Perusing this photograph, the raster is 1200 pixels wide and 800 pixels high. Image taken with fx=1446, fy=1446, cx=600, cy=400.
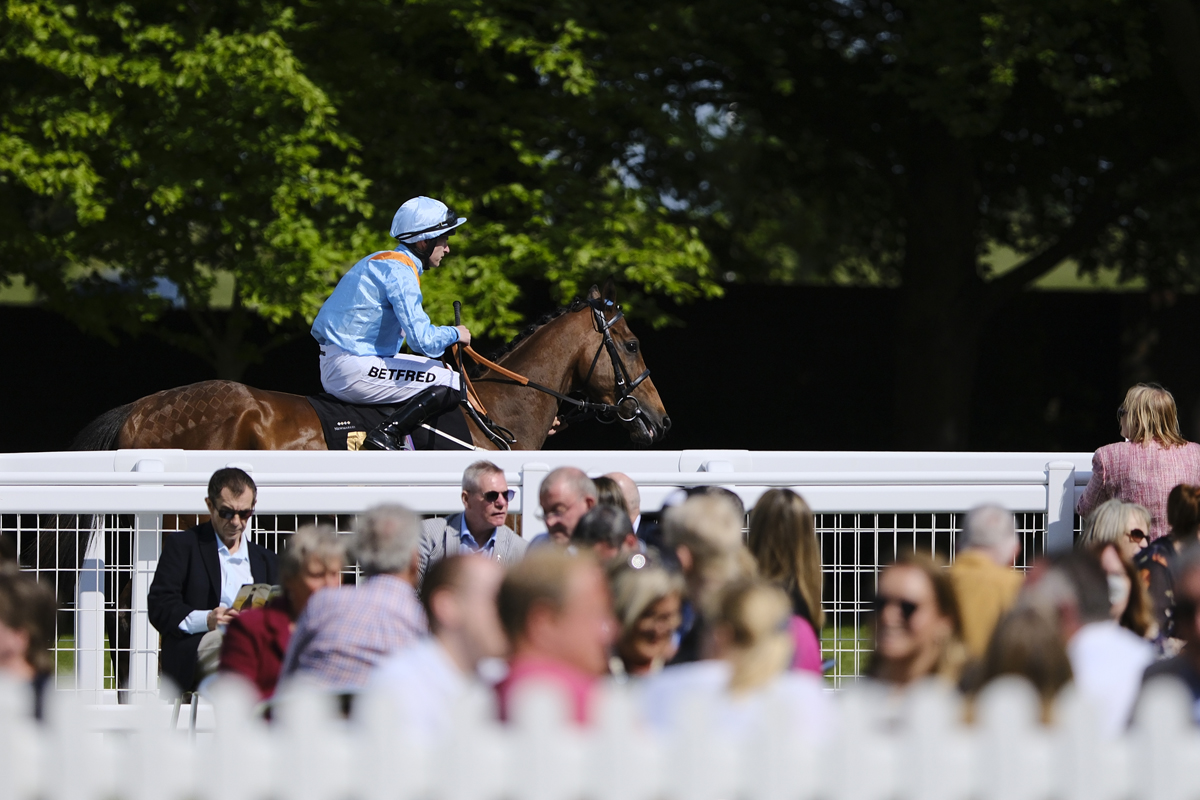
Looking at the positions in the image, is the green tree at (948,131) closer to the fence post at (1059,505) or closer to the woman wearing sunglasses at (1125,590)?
the fence post at (1059,505)

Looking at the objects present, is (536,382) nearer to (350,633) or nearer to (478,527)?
(478,527)

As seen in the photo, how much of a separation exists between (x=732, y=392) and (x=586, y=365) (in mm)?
7841

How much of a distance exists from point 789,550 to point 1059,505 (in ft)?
7.39

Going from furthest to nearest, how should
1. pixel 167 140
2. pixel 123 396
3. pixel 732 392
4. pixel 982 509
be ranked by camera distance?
pixel 732 392 → pixel 123 396 → pixel 167 140 → pixel 982 509

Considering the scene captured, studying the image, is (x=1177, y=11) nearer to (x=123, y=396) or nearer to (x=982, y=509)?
(x=982, y=509)

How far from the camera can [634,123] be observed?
12125mm

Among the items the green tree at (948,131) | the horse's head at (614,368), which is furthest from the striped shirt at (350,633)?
the green tree at (948,131)

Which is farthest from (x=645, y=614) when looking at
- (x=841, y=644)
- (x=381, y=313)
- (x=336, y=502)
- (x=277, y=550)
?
(x=381, y=313)

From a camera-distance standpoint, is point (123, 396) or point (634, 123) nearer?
point (634, 123)

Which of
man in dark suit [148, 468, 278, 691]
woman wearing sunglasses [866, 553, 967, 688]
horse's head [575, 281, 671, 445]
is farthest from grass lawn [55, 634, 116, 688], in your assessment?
horse's head [575, 281, 671, 445]


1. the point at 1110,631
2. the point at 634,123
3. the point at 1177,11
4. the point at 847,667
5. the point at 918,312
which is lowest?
the point at 847,667

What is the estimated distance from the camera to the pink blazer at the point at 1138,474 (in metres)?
5.67

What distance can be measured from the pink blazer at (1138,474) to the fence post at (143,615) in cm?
362

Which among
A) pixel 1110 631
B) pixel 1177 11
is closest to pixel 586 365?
pixel 1110 631
